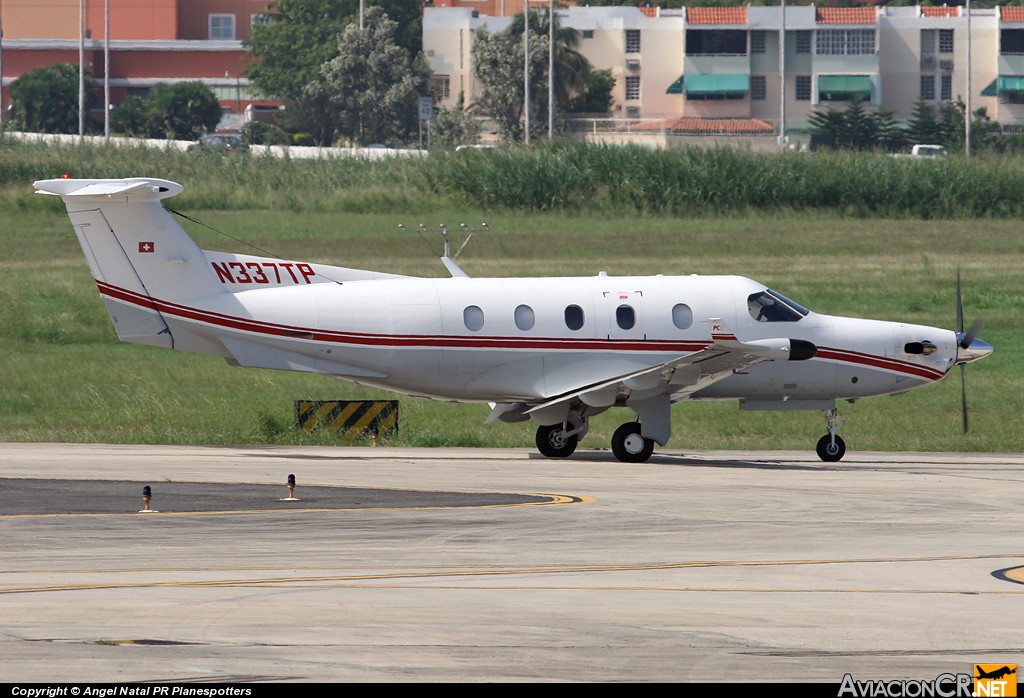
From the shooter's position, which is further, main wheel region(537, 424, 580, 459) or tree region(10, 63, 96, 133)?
tree region(10, 63, 96, 133)

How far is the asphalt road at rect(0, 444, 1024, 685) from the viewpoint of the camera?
36.2 feet

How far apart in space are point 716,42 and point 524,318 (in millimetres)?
93614

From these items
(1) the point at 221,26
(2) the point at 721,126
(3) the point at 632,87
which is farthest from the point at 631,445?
(1) the point at 221,26

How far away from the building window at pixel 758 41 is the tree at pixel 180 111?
120 ft

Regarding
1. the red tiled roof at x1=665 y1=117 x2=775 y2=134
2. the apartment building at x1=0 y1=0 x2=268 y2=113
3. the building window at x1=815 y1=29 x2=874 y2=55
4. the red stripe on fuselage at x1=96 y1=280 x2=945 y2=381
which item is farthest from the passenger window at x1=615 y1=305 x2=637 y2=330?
the apartment building at x1=0 y1=0 x2=268 y2=113

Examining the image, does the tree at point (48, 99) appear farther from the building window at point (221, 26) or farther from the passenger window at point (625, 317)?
the passenger window at point (625, 317)

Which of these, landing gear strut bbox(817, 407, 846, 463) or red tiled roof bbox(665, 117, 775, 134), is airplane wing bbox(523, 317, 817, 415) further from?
red tiled roof bbox(665, 117, 775, 134)

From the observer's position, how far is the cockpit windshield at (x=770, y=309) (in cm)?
2458

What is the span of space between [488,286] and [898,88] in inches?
3862

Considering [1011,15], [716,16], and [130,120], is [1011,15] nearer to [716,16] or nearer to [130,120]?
[716,16]

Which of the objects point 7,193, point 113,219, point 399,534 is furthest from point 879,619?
point 7,193

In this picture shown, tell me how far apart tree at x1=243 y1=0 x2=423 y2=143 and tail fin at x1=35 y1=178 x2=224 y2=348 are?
93617mm

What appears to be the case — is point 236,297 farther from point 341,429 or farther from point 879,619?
point 879,619

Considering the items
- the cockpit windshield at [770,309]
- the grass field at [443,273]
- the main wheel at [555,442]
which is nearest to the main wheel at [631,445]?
the main wheel at [555,442]
